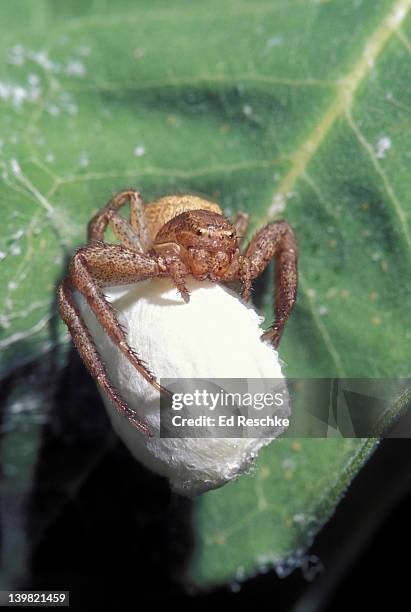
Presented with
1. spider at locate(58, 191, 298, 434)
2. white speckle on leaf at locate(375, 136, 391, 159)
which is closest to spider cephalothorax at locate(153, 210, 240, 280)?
spider at locate(58, 191, 298, 434)

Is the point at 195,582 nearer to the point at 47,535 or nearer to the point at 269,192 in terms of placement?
the point at 47,535

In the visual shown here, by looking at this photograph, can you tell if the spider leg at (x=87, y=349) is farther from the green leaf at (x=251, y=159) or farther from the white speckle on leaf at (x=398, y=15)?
the white speckle on leaf at (x=398, y=15)

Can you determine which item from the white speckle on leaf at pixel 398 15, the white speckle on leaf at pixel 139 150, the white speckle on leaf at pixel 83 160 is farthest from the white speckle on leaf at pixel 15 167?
the white speckle on leaf at pixel 398 15

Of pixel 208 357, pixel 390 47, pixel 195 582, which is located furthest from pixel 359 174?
pixel 195 582

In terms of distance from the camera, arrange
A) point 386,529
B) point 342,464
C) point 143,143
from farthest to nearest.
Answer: point 386,529, point 143,143, point 342,464

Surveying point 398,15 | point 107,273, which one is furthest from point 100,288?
point 398,15

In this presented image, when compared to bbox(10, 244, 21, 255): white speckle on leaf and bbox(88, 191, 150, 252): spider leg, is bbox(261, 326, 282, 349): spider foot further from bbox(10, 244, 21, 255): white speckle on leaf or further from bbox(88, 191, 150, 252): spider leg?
bbox(10, 244, 21, 255): white speckle on leaf
